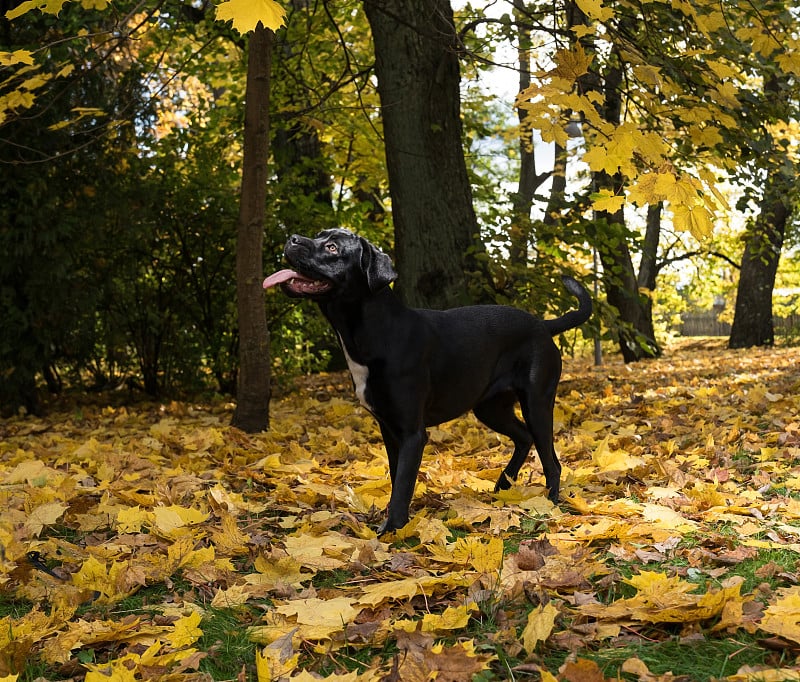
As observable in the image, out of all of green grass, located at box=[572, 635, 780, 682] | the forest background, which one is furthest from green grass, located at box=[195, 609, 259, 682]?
the forest background

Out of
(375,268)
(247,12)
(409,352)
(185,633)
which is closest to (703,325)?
(409,352)

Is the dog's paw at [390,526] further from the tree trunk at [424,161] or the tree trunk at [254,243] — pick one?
the tree trunk at [424,161]

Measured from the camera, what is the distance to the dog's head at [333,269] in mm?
3328

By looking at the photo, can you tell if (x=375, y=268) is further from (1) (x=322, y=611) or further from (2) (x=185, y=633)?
(2) (x=185, y=633)

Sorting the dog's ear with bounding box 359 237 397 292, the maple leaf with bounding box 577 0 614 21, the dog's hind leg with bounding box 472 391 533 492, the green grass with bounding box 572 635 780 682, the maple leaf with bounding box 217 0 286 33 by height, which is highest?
the maple leaf with bounding box 577 0 614 21

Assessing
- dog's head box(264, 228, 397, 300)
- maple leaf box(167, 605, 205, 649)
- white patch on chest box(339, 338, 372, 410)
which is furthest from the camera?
white patch on chest box(339, 338, 372, 410)

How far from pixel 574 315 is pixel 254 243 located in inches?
120

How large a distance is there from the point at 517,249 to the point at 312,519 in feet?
16.1

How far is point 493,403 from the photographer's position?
420cm

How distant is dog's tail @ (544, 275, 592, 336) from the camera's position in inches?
164

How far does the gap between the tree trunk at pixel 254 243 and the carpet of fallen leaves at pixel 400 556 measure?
2.43 ft

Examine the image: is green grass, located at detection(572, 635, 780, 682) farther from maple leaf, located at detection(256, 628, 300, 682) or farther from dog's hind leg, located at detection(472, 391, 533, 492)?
dog's hind leg, located at detection(472, 391, 533, 492)

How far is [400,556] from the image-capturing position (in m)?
2.95

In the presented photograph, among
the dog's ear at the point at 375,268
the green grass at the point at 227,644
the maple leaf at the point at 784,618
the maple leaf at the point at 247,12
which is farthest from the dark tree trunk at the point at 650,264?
the green grass at the point at 227,644
